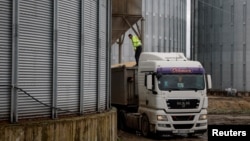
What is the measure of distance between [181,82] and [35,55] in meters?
8.04

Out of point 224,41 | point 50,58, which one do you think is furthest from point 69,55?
point 224,41

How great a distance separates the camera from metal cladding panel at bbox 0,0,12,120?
1056 centimetres

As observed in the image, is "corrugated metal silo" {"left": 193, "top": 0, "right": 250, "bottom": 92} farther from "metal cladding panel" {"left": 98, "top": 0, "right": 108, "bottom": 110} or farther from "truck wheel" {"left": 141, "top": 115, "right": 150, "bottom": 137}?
"metal cladding panel" {"left": 98, "top": 0, "right": 108, "bottom": 110}

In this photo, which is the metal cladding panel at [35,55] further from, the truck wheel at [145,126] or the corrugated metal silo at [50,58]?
the truck wheel at [145,126]

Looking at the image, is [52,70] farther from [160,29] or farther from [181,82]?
[160,29]

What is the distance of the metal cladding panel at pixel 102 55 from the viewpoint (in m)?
14.5

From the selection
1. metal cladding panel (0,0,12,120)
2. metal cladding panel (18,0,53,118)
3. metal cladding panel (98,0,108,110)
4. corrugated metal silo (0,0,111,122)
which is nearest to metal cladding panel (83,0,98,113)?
corrugated metal silo (0,0,111,122)

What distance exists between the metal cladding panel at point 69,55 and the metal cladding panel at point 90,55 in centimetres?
36

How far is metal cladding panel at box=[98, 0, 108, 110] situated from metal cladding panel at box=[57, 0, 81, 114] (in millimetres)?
1491

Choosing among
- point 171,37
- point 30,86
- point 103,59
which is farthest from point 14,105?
point 171,37

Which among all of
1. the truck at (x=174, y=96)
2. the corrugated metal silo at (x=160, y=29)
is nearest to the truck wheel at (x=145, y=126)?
the truck at (x=174, y=96)

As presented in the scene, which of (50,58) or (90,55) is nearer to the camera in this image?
(50,58)

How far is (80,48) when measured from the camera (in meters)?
13.0

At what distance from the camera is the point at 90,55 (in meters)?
13.7
